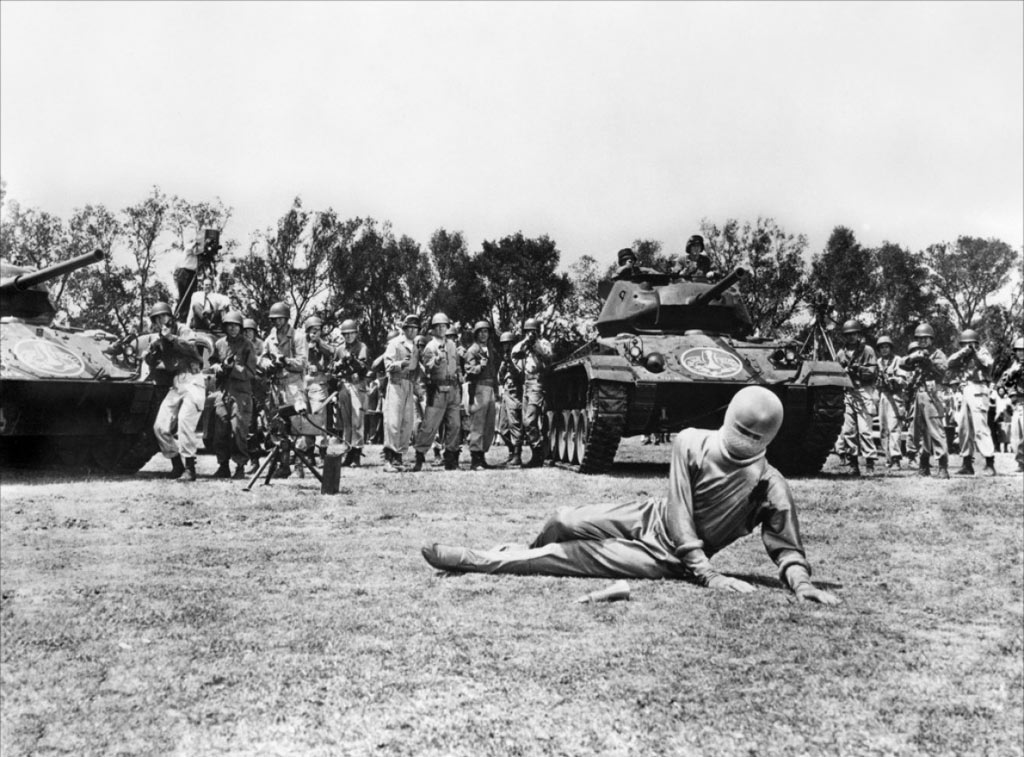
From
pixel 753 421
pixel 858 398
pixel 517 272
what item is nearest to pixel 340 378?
pixel 517 272

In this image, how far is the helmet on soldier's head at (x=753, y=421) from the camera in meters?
1.71

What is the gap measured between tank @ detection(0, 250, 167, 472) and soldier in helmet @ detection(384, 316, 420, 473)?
727mm

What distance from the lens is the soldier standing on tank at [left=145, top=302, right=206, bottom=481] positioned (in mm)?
2852

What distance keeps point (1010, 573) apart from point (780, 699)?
304 cm

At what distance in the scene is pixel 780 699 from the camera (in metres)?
5.52

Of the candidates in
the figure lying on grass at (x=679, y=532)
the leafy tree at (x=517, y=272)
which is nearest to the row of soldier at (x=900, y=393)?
the figure lying on grass at (x=679, y=532)

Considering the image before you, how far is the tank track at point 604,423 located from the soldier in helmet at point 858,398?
A: 0.53 m

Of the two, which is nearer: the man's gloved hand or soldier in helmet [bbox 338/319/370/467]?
the man's gloved hand

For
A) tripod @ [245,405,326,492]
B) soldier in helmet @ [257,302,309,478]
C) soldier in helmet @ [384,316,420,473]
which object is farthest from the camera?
tripod @ [245,405,326,492]

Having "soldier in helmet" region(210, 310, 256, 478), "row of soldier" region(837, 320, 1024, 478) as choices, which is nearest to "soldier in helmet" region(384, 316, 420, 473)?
"soldier in helmet" region(210, 310, 256, 478)

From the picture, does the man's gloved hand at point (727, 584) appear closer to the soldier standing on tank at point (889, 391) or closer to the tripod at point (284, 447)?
the soldier standing on tank at point (889, 391)

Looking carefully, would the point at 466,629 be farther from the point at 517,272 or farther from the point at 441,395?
the point at 517,272

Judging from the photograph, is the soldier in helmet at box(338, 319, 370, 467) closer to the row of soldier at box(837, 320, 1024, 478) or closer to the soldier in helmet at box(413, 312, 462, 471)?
the soldier in helmet at box(413, 312, 462, 471)

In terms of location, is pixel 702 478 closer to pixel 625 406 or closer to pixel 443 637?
pixel 625 406
